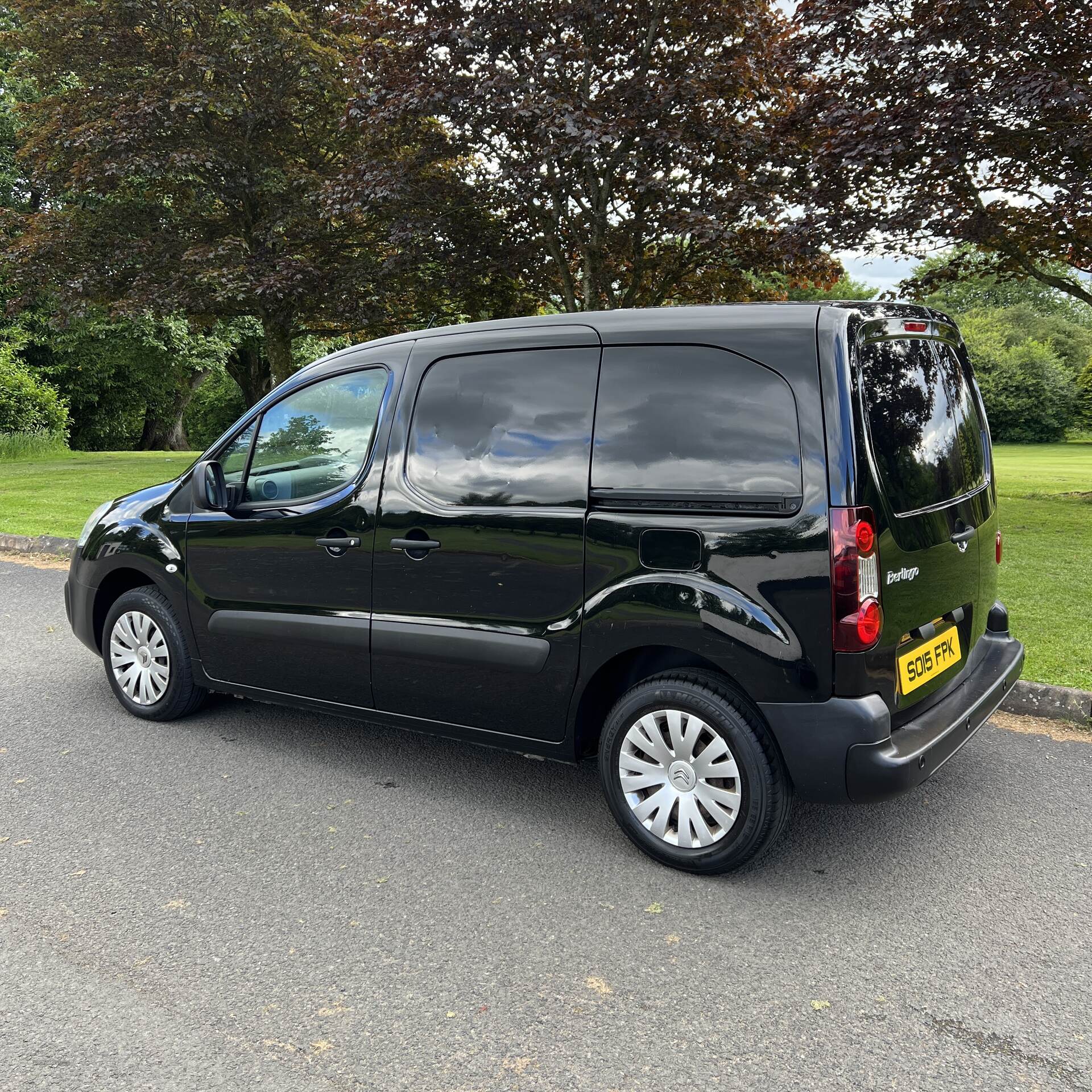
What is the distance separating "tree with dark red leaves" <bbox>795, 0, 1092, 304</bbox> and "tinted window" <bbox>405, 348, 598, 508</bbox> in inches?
337

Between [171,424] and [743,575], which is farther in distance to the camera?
[171,424]

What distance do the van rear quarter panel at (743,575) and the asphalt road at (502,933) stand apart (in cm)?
78

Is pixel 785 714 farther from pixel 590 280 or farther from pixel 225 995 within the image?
pixel 590 280

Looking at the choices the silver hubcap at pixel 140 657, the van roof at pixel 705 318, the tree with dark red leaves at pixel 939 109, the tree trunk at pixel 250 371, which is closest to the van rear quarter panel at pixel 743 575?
the van roof at pixel 705 318

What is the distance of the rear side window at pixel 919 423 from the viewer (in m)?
3.28

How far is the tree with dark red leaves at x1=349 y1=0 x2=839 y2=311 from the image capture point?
39.2 feet

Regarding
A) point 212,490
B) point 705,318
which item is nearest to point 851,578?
point 705,318

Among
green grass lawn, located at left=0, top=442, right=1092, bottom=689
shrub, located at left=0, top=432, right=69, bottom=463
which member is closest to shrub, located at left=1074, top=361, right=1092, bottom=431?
green grass lawn, located at left=0, top=442, right=1092, bottom=689

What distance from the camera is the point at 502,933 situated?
2994mm

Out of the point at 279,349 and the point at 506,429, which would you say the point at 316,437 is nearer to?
the point at 506,429

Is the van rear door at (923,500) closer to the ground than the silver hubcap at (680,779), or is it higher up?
higher up

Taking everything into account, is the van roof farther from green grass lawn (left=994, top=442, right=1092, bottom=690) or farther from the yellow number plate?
green grass lawn (left=994, top=442, right=1092, bottom=690)

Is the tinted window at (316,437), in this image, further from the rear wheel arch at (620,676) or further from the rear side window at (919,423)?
the rear side window at (919,423)

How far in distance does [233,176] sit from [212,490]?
1444 centimetres
